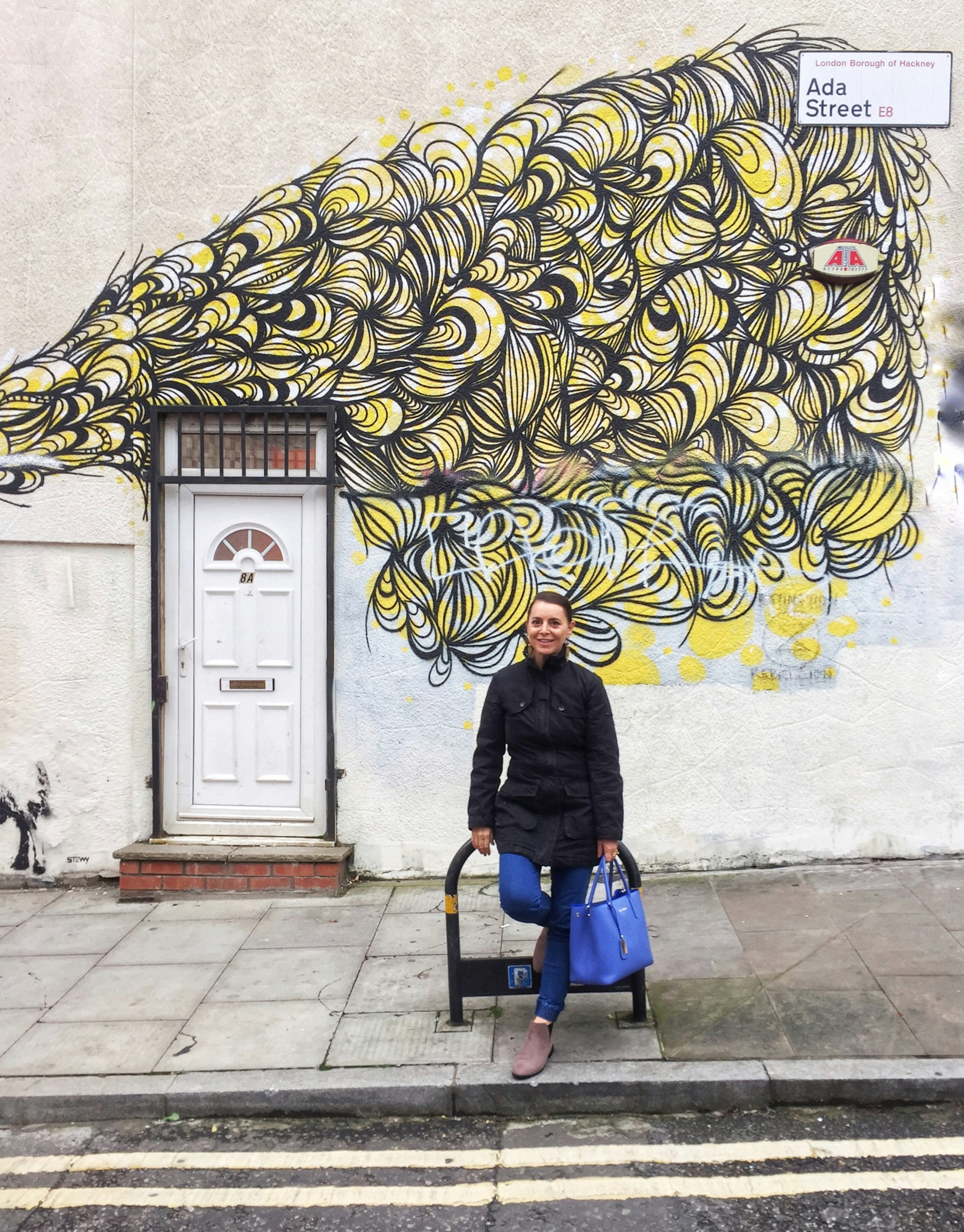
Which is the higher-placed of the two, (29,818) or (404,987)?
(29,818)

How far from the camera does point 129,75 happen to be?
6.40m

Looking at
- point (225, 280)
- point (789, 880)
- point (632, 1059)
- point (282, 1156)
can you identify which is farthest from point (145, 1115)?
point (225, 280)

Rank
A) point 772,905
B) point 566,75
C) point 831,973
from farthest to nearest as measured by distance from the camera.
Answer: point 566,75 → point 772,905 → point 831,973

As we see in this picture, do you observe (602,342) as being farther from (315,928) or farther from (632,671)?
(315,928)

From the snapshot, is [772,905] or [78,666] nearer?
[772,905]

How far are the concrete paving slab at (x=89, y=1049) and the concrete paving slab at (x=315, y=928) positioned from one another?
954 millimetres

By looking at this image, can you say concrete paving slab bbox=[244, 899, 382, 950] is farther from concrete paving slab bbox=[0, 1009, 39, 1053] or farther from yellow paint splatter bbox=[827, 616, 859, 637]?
yellow paint splatter bbox=[827, 616, 859, 637]

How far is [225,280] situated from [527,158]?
197 cm

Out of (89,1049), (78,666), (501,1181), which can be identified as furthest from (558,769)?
(78,666)

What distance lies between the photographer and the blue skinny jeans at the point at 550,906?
4164 mm

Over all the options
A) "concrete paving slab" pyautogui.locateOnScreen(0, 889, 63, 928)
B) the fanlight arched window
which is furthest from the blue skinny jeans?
"concrete paving slab" pyautogui.locateOnScreen(0, 889, 63, 928)

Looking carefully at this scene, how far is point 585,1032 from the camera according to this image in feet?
14.6

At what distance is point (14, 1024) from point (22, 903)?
180 cm

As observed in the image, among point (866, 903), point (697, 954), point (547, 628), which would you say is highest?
point (547, 628)
